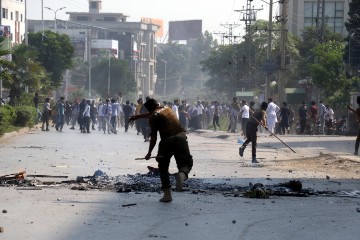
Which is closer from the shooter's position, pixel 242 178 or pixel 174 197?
pixel 174 197

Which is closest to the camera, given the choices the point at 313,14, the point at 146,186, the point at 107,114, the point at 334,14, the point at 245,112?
the point at 146,186

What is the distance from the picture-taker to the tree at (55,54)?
78125mm

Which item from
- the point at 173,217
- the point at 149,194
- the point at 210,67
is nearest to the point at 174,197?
the point at 149,194

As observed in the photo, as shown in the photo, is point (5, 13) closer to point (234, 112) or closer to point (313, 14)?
point (313, 14)

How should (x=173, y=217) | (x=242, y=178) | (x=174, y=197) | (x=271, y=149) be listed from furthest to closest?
(x=271, y=149)
(x=242, y=178)
(x=174, y=197)
(x=173, y=217)

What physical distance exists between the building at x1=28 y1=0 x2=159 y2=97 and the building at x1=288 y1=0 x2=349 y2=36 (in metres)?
59.6

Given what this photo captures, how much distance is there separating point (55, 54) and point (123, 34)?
9189cm

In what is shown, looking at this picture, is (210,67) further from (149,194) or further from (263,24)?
(149,194)

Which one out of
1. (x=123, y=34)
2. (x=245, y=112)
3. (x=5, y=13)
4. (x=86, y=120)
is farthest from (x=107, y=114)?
(x=123, y=34)

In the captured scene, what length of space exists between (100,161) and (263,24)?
7692 centimetres

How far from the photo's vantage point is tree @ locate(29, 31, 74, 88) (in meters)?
78.1

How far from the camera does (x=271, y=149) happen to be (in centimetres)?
3269

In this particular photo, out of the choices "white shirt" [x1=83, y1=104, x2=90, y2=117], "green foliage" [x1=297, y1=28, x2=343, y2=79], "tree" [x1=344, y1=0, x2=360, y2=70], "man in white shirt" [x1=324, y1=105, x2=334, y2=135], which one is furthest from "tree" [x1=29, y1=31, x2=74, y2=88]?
"man in white shirt" [x1=324, y1=105, x2=334, y2=135]

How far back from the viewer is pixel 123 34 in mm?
169875
